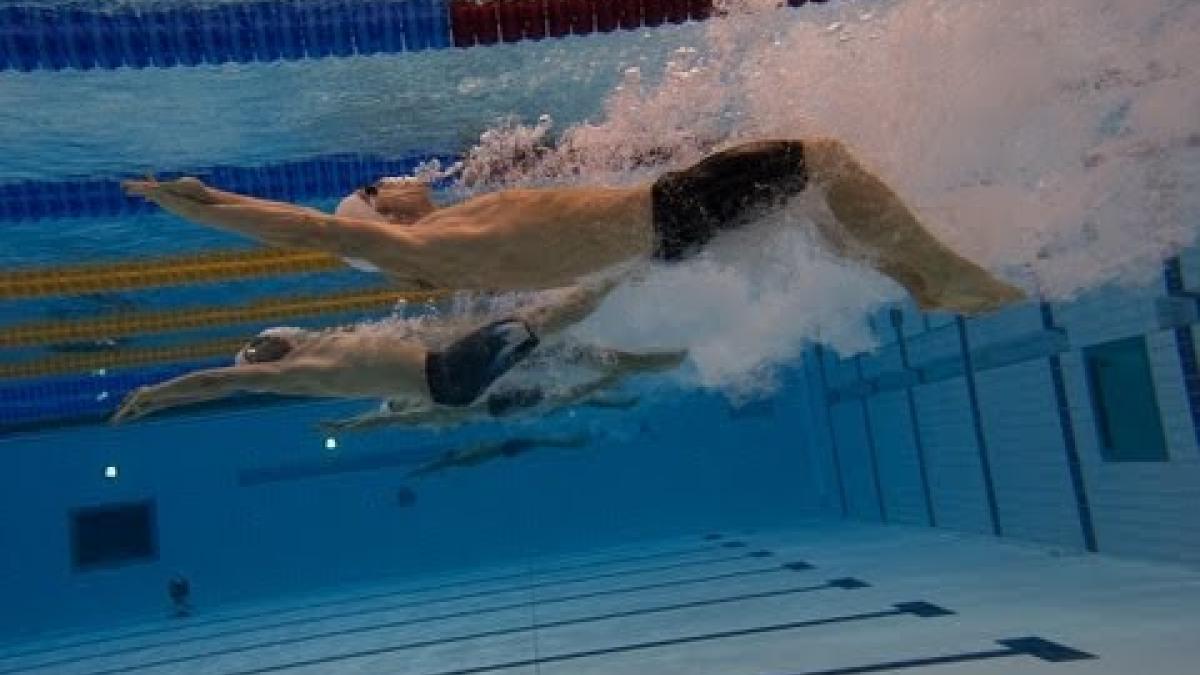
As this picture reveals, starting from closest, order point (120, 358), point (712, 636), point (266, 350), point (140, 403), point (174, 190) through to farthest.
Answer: point (174, 190), point (140, 403), point (266, 350), point (712, 636), point (120, 358)

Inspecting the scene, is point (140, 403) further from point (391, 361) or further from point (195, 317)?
point (195, 317)

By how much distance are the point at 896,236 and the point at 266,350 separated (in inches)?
125

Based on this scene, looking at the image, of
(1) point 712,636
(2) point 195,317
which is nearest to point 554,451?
(2) point 195,317

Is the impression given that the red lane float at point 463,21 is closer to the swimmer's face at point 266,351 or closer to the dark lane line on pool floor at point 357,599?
the swimmer's face at point 266,351

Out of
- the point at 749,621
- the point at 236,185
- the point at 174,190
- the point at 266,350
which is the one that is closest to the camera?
the point at 174,190

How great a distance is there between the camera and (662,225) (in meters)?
3.76

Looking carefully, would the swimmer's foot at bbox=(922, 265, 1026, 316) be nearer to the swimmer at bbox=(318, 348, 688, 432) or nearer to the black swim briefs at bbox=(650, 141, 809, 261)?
the black swim briefs at bbox=(650, 141, 809, 261)

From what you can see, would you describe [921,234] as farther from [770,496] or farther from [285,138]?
[770,496]

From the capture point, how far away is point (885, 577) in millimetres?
8117

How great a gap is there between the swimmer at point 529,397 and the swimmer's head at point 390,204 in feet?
9.79

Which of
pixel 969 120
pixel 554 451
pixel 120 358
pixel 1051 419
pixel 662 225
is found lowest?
pixel 1051 419

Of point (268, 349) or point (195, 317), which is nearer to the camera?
point (268, 349)

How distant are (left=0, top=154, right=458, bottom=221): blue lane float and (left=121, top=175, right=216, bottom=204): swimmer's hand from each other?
3.87 meters

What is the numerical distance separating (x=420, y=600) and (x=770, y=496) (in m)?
8.31
